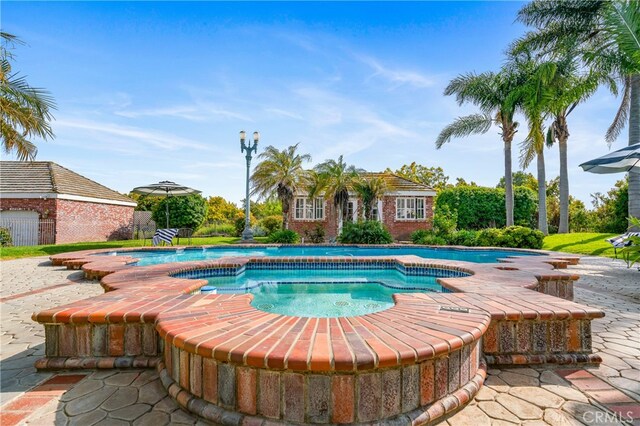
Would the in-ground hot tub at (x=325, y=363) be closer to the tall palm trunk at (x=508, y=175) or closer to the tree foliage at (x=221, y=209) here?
the tall palm trunk at (x=508, y=175)

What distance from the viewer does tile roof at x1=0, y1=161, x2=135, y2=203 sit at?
1692 cm

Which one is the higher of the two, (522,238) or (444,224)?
(444,224)

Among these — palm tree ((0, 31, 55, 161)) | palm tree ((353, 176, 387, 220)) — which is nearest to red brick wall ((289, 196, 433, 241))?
palm tree ((353, 176, 387, 220))

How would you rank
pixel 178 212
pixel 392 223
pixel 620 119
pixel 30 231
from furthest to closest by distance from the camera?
pixel 178 212
pixel 392 223
pixel 620 119
pixel 30 231

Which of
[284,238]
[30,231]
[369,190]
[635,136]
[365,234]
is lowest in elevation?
[284,238]

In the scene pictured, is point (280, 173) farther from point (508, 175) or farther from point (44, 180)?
point (44, 180)

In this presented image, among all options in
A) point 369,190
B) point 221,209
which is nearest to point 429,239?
point 369,190

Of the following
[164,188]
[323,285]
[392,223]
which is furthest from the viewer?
[392,223]

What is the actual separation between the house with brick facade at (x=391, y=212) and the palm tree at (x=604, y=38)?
32.6 ft

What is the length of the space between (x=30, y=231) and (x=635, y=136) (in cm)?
2801

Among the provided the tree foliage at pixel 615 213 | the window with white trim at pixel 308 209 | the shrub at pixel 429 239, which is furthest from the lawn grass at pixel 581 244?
the window with white trim at pixel 308 209

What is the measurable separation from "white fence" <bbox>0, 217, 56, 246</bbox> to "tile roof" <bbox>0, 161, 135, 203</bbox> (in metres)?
1.65

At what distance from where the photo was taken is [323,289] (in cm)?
602

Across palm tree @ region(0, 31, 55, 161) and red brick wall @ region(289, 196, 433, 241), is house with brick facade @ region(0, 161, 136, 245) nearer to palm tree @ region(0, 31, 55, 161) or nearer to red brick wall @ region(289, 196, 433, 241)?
palm tree @ region(0, 31, 55, 161)
